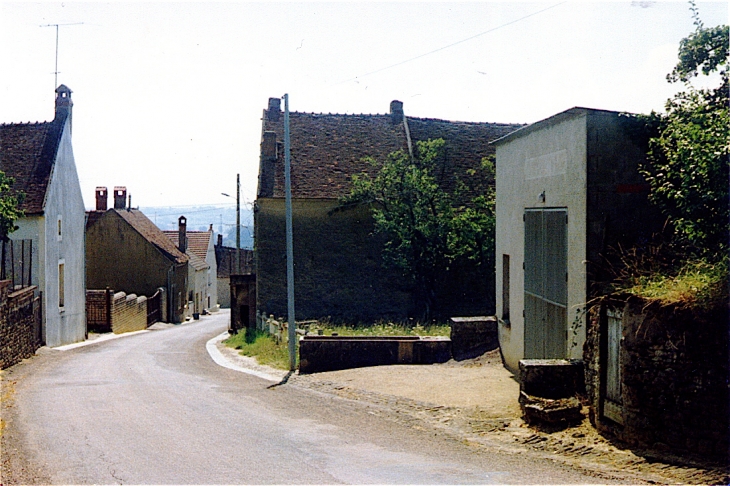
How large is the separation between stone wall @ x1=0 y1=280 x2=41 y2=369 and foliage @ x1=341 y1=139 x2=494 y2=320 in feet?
37.8

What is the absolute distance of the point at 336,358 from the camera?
1655 cm

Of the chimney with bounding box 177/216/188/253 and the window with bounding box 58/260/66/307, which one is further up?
the chimney with bounding box 177/216/188/253

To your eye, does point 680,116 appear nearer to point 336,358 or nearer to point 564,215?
point 564,215

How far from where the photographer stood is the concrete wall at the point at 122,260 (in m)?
48.0

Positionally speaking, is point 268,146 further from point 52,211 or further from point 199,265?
point 199,265

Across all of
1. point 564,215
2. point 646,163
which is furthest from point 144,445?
point 646,163

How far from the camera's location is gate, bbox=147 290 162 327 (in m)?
46.2

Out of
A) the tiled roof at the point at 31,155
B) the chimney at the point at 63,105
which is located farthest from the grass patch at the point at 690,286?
the chimney at the point at 63,105

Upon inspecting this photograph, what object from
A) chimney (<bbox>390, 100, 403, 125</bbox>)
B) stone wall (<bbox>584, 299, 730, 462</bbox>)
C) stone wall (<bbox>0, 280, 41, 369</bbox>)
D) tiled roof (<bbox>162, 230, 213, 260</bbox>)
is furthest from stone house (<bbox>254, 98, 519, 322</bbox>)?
tiled roof (<bbox>162, 230, 213, 260</bbox>)

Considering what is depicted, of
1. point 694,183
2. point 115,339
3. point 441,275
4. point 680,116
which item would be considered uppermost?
point 680,116

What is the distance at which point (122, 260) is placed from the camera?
4850 cm

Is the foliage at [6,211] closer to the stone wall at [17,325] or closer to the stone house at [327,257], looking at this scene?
the stone wall at [17,325]

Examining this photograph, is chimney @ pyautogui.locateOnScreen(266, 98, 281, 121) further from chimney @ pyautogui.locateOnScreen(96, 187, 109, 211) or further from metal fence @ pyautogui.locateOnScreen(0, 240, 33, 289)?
chimney @ pyautogui.locateOnScreen(96, 187, 109, 211)

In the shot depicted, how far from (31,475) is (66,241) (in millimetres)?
23196
